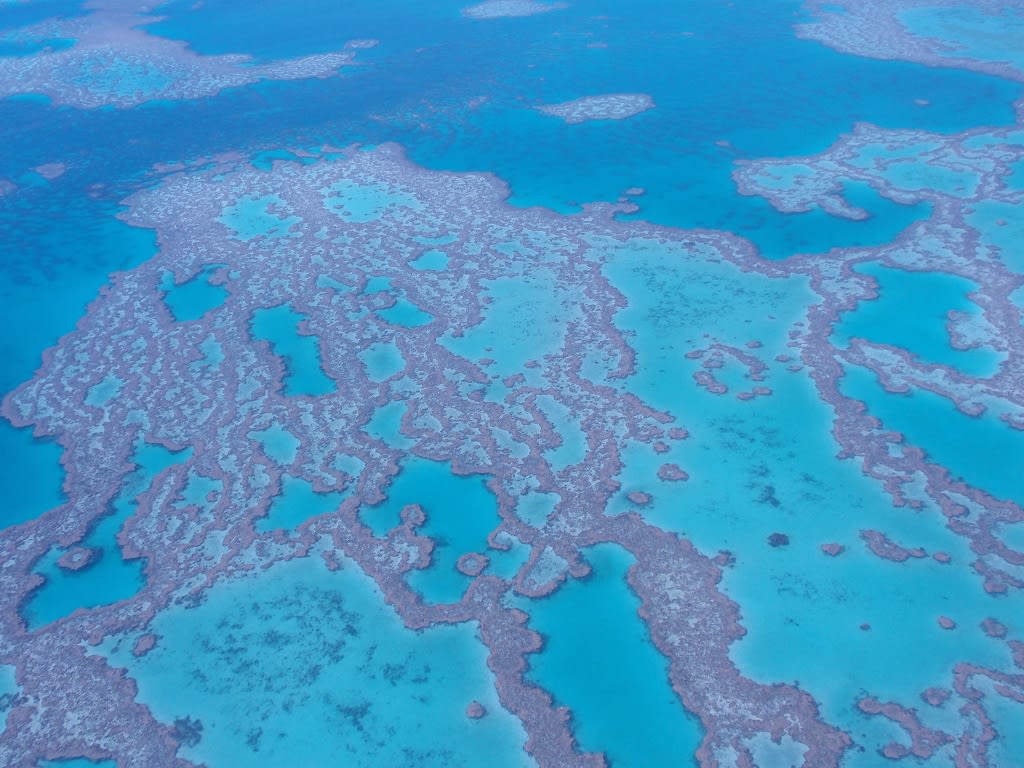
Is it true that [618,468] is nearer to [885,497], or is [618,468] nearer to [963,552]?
[885,497]

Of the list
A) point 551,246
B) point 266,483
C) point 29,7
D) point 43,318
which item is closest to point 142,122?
point 43,318

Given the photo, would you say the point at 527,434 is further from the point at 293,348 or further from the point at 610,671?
the point at 293,348

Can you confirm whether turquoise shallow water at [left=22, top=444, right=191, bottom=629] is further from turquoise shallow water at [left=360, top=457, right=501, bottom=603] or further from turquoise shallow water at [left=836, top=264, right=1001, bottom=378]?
turquoise shallow water at [left=836, top=264, right=1001, bottom=378]

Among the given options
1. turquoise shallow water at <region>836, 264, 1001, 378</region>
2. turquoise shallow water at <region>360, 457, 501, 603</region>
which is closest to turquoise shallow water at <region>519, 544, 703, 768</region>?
turquoise shallow water at <region>360, 457, 501, 603</region>

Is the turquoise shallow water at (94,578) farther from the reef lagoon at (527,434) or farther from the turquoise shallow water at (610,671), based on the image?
the turquoise shallow water at (610,671)

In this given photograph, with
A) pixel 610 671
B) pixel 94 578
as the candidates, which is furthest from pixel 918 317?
pixel 94 578

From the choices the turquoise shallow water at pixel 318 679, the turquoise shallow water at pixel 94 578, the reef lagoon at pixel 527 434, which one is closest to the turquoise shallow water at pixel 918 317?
the reef lagoon at pixel 527 434
